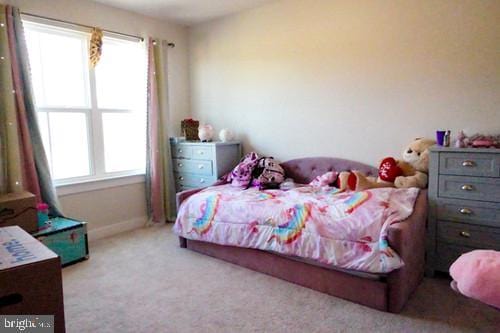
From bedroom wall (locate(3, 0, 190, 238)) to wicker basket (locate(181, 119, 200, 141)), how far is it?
0.28 meters

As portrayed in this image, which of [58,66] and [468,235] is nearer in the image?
[468,235]

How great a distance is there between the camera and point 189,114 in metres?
4.48

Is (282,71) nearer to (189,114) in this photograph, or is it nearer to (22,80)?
(189,114)

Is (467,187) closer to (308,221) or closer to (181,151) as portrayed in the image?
(308,221)

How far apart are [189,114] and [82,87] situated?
1376 millimetres

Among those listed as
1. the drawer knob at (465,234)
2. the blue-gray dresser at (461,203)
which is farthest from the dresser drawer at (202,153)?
the drawer knob at (465,234)

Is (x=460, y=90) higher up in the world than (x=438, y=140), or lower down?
higher up

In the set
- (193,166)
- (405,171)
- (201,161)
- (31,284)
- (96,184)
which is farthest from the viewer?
(193,166)

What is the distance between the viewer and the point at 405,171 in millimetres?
2738

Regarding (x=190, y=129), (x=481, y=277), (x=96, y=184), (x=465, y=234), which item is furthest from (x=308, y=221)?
(x=96, y=184)

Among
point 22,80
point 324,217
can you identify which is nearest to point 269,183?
point 324,217

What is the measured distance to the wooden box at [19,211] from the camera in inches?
101

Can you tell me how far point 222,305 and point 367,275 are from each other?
93 cm

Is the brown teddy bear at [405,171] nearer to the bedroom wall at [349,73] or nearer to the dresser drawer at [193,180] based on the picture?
the bedroom wall at [349,73]
